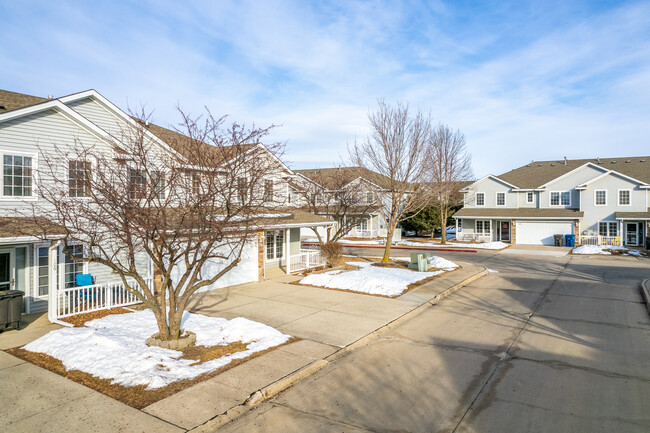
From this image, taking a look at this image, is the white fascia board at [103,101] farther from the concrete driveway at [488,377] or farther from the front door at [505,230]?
the front door at [505,230]

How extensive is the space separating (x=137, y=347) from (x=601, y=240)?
3782 cm

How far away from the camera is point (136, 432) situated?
536 centimetres

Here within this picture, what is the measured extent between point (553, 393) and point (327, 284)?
33.2 ft

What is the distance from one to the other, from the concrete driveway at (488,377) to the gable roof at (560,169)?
2944cm

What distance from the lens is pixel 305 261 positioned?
2075 cm

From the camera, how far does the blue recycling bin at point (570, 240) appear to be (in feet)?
116

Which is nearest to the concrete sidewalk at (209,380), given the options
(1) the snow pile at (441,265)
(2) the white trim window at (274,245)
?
(2) the white trim window at (274,245)

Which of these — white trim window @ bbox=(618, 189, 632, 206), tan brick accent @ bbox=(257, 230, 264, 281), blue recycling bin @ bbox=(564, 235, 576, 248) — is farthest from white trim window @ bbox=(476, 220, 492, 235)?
tan brick accent @ bbox=(257, 230, 264, 281)

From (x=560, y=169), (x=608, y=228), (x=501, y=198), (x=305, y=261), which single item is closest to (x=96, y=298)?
(x=305, y=261)

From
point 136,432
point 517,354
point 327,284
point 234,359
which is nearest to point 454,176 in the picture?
point 327,284

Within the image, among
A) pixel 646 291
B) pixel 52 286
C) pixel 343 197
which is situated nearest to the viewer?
pixel 52 286

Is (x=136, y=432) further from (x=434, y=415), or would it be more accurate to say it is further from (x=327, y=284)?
(x=327, y=284)

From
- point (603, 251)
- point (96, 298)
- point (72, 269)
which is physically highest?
point (72, 269)

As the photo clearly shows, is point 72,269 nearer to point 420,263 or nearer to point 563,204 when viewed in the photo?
point 420,263
